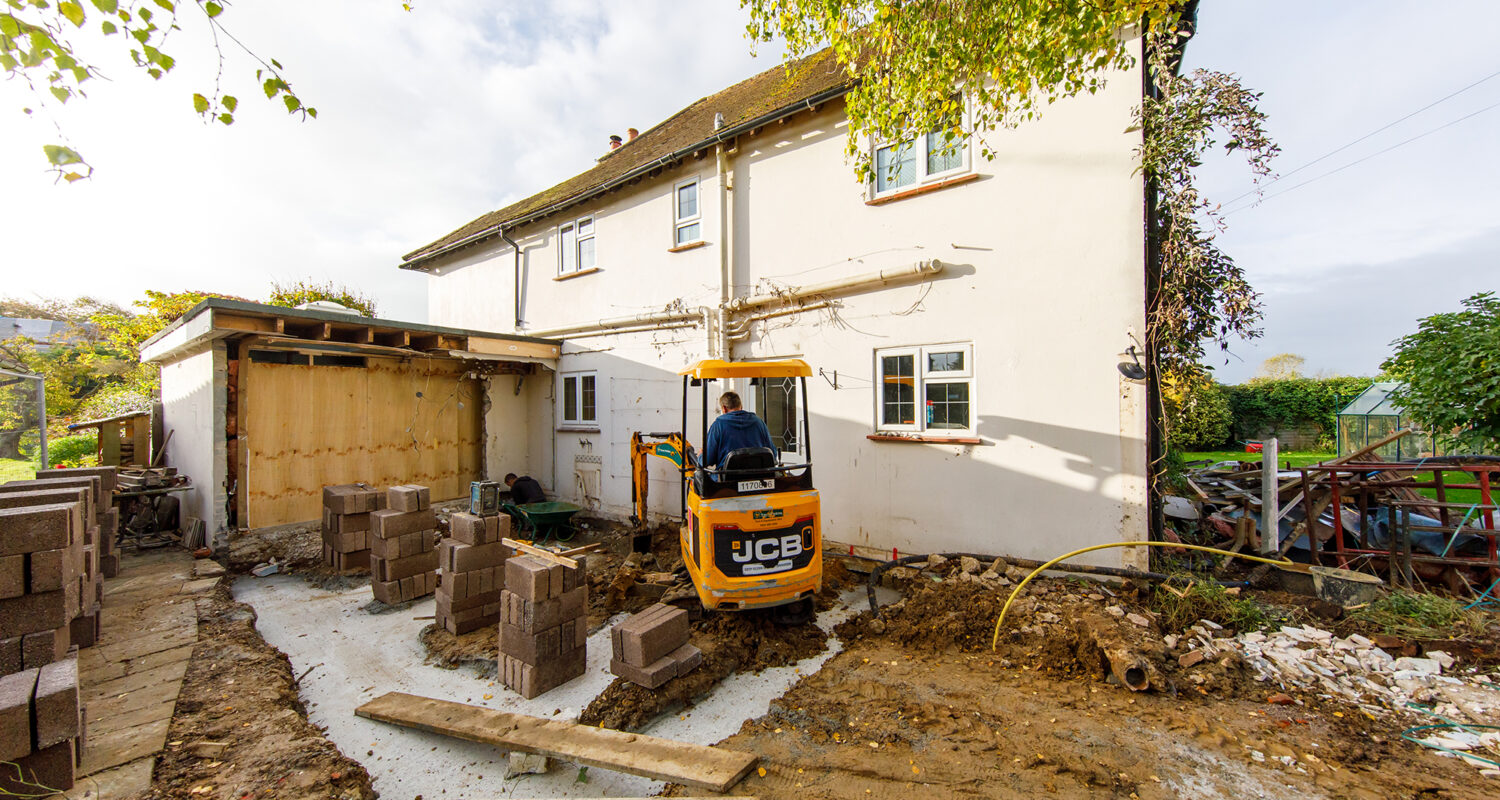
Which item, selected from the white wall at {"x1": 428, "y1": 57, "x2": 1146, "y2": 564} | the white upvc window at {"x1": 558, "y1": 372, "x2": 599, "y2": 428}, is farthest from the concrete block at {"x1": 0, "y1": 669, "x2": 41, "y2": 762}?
the white upvc window at {"x1": 558, "y1": 372, "x2": 599, "y2": 428}

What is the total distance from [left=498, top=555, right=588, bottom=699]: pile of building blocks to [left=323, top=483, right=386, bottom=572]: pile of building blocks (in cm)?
379

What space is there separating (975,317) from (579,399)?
24.7 ft

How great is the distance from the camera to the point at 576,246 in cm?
1092

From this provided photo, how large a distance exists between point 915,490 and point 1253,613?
10.5 feet

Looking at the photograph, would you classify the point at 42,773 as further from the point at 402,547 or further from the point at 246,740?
the point at 402,547

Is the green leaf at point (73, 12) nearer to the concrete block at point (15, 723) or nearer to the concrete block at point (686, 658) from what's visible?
the concrete block at point (15, 723)

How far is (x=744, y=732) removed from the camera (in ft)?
11.9

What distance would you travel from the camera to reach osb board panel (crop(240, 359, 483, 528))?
25.7ft

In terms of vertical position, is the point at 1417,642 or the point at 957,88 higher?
the point at 957,88

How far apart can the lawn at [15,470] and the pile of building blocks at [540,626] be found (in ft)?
49.9

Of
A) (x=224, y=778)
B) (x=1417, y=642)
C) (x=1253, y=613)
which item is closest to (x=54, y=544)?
(x=224, y=778)

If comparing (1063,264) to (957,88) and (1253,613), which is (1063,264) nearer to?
(957,88)

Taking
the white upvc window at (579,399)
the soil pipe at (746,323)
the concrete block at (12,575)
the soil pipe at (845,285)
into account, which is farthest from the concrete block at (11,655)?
the soil pipe at (845,285)

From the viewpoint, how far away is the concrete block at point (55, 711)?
265 cm
